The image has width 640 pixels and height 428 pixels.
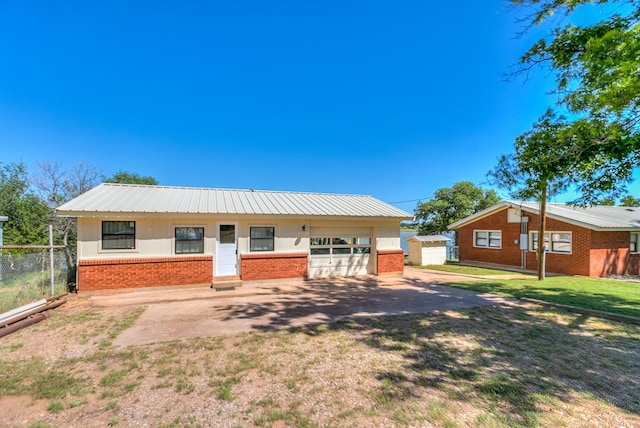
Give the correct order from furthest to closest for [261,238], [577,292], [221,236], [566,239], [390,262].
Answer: [566,239] < [390,262] < [261,238] < [221,236] < [577,292]

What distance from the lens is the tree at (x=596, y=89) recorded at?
443 cm

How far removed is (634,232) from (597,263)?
12.5 ft

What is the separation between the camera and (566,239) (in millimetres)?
15062

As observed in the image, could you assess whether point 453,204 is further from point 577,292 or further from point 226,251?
point 226,251

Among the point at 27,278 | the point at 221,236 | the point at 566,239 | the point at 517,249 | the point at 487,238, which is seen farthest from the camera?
the point at 487,238

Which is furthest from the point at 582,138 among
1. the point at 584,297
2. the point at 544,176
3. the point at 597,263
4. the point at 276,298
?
the point at 597,263

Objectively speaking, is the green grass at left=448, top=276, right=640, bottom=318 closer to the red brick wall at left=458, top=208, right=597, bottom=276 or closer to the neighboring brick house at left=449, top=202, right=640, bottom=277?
the red brick wall at left=458, top=208, right=597, bottom=276

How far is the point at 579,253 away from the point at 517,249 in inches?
109

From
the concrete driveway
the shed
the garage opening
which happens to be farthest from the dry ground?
the shed

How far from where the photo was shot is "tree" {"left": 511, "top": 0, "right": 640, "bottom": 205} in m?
4.43

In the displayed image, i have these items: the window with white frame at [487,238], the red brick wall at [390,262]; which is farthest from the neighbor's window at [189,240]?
the window with white frame at [487,238]

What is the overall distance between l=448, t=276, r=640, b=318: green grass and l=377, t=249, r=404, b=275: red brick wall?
7.79 feet

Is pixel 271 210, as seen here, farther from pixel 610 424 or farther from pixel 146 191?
pixel 610 424

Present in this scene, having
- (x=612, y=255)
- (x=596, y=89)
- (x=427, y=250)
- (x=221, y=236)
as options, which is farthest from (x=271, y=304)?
(x=612, y=255)
